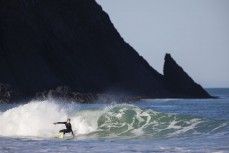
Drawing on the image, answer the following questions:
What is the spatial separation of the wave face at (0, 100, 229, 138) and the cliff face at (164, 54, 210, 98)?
123329 millimetres

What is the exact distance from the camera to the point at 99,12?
6339 inches

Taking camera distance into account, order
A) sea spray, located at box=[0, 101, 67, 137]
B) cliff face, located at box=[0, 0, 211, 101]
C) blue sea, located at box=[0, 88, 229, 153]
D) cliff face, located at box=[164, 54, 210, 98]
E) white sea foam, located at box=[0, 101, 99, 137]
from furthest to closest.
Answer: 1. cliff face, located at box=[164, 54, 210, 98]
2. cliff face, located at box=[0, 0, 211, 101]
3. white sea foam, located at box=[0, 101, 99, 137]
4. sea spray, located at box=[0, 101, 67, 137]
5. blue sea, located at box=[0, 88, 229, 153]

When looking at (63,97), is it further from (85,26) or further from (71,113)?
(71,113)

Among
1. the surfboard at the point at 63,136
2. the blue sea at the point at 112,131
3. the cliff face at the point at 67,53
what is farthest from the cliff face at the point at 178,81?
the surfboard at the point at 63,136

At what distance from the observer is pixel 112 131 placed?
4416cm

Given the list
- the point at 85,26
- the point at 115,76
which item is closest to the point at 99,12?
the point at 85,26

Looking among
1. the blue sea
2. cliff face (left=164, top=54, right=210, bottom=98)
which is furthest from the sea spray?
cliff face (left=164, top=54, right=210, bottom=98)

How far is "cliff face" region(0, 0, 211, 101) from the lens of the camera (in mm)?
122812

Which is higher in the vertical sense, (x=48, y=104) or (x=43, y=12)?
(x=43, y=12)

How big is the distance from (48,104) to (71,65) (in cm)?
8696

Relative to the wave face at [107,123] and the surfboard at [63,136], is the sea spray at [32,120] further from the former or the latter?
the surfboard at [63,136]

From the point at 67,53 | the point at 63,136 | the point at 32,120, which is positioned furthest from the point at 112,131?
the point at 67,53

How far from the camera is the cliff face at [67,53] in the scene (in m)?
123

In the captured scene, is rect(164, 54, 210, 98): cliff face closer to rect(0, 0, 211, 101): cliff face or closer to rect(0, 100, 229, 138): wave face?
rect(0, 0, 211, 101): cliff face
